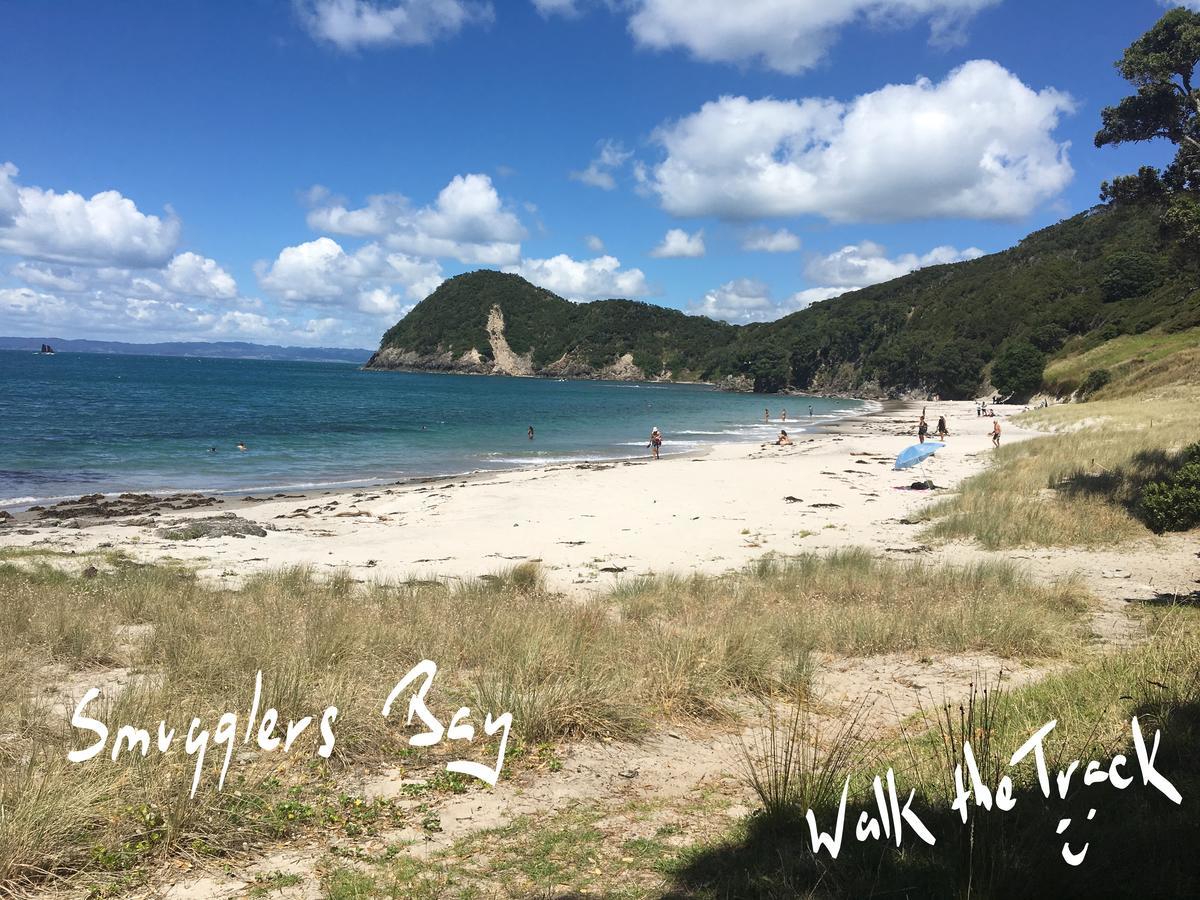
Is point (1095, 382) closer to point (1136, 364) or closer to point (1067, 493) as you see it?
point (1136, 364)

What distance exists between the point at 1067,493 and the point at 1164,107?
8130mm

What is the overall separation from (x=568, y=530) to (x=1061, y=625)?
12.2 metres

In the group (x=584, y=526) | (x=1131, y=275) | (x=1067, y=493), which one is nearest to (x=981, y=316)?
(x=1131, y=275)

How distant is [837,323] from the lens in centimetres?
15338

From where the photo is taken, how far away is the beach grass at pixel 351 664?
13.9 feet

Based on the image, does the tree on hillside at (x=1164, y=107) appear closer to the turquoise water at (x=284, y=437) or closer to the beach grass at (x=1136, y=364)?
the turquoise water at (x=284, y=437)

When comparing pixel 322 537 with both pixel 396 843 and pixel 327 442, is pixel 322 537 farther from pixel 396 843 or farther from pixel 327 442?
pixel 327 442

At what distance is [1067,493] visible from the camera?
17188mm

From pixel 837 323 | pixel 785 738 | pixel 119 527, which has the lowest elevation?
pixel 119 527

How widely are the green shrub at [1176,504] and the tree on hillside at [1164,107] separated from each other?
179 inches

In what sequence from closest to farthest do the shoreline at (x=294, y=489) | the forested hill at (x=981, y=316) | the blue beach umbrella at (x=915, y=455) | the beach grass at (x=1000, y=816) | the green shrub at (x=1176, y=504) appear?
the beach grass at (x=1000, y=816), the green shrub at (x=1176, y=504), the shoreline at (x=294, y=489), the blue beach umbrella at (x=915, y=455), the forested hill at (x=981, y=316)

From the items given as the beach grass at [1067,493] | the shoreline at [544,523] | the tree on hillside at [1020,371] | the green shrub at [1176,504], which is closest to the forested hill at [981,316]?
the tree on hillside at [1020,371]

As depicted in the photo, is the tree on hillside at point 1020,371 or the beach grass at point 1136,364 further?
the tree on hillside at point 1020,371

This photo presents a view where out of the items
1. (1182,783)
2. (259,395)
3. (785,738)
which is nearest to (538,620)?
(785,738)
